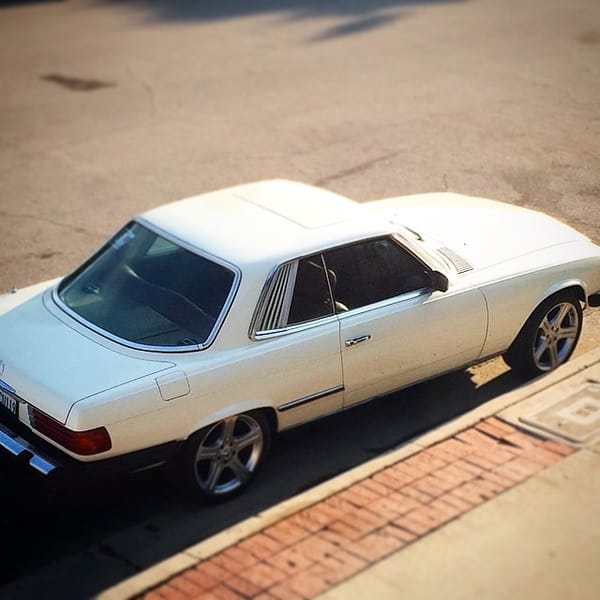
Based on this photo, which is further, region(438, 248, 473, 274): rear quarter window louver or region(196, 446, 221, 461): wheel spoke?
region(438, 248, 473, 274): rear quarter window louver

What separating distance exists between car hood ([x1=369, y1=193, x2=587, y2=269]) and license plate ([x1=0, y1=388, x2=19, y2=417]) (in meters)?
2.94

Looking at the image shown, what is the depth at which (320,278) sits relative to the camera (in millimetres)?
6570

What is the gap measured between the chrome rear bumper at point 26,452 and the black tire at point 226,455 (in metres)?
0.73

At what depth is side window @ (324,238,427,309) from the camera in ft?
21.8

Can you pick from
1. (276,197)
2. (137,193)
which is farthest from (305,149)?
(276,197)

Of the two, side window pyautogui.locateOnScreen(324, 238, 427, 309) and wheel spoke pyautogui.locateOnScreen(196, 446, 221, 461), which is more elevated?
side window pyautogui.locateOnScreen(324, 238, 427, 309)

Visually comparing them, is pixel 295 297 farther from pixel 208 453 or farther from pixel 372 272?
pixel 208 453

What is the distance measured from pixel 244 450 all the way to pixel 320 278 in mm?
1110

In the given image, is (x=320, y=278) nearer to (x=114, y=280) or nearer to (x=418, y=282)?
(x=418, y=282)

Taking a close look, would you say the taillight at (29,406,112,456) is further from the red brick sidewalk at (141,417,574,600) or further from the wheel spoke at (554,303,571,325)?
the wheel spoke at (554,303,571,325)

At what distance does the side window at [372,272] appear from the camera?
6.65m

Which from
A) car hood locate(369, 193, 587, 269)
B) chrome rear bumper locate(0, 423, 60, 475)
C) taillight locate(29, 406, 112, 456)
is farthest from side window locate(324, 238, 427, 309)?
chrome rear bumper locate(0, 423, 60, 475)

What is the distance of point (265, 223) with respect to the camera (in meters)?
6.89

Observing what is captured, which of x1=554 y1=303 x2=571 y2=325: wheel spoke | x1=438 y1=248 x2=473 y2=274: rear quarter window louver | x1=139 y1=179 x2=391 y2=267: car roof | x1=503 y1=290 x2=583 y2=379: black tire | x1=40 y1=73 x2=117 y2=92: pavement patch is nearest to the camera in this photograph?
x1=139 y1=179 x2=391 y2=267: car roof
